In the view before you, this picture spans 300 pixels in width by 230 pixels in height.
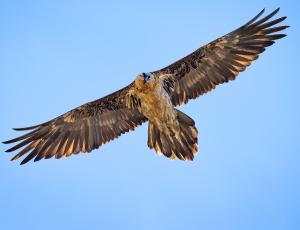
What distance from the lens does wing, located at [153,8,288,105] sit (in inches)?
A: 532

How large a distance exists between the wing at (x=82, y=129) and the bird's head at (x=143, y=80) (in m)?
1.04

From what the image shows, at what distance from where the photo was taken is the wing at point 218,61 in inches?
532

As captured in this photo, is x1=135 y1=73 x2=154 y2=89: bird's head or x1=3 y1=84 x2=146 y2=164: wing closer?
x1=135 y1=73 x2=154 y2=89: bird's head

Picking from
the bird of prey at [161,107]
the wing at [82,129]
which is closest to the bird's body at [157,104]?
the bird of prey at [161,107]

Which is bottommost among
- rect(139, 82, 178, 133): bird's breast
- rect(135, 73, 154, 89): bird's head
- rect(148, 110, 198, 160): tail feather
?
rect(148, 110, 198, 160): tail feather

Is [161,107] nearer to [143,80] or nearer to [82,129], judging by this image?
[143,80]

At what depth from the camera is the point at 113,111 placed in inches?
567

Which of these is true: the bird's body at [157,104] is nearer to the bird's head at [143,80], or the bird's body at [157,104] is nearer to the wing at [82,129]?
the bird's head at [143,80]

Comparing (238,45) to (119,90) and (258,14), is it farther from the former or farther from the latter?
(119,90)

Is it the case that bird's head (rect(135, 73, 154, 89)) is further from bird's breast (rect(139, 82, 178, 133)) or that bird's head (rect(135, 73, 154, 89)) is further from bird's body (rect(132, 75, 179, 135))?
bird's breast (rect(139, 82, 178, 133))

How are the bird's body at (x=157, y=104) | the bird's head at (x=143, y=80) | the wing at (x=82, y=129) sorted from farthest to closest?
the wing at (x=82, y=129)
the bird's body at (x=157, y=104)
the bird's head at (x=143, y=80)

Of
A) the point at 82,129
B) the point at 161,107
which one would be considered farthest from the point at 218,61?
the point at 82,129

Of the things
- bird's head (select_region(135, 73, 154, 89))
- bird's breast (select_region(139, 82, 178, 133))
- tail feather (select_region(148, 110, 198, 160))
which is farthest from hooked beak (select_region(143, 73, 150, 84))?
tail feather (select_region(148, 110, 198, 160))

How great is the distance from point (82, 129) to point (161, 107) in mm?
2027
